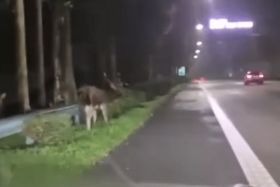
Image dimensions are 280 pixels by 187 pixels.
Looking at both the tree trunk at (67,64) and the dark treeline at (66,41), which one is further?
the tree trunk at (67,64)

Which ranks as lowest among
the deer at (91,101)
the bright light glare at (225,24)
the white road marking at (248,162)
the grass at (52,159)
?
the white road marking at (248,162)

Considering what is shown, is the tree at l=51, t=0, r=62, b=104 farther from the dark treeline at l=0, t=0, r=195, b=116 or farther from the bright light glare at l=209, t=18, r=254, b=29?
the bright light glare at l=209, t=18, r=254, b=29

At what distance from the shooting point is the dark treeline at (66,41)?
18.4 meters

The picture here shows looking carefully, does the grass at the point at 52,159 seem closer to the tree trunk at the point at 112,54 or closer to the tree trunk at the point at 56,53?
the tree trunk at the point at 56,53

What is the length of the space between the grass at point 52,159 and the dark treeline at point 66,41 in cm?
470

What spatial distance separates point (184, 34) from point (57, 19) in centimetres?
3155

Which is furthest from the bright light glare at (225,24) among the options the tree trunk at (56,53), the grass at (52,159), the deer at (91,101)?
the grass at (52,159)

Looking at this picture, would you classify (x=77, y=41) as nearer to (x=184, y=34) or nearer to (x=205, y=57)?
(x=184, y=34)

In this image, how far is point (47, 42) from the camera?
2289 cm

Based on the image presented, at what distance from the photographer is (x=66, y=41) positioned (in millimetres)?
21891

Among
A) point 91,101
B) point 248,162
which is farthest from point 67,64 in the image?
point 248,162

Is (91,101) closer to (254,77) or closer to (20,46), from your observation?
(20,46)

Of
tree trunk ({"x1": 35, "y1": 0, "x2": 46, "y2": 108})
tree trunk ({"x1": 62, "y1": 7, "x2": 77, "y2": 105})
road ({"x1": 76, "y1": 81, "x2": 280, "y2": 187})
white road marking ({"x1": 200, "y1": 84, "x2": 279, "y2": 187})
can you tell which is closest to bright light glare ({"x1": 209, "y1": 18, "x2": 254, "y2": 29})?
tree trunk ({"x1": 62, "y1": 7, "x2": 77, "y2": 105})

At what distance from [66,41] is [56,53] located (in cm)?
71
